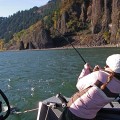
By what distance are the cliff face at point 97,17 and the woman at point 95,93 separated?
120 m

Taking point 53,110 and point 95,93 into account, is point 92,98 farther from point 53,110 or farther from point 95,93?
point 53,110

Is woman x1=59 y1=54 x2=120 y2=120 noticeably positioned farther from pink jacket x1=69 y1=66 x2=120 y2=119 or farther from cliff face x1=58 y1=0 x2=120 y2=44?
cliff face x1=58 y1=0 x2=120 y2=44

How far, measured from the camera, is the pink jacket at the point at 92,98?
5.70 meters

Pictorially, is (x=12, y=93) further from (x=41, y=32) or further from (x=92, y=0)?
(x=92, y=0)

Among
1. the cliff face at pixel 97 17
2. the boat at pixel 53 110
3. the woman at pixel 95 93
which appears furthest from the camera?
the cliff face at pixel 97 17

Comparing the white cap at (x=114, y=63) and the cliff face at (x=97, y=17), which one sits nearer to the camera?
the white cap at (x=114, y=63)

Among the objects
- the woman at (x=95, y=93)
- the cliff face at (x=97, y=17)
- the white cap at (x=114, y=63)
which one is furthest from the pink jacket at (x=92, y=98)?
the cliff face at (x=97, y=17)

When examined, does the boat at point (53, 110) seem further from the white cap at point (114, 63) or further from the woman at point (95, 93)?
the white cap at point (114, 63)

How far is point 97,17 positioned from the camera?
146m

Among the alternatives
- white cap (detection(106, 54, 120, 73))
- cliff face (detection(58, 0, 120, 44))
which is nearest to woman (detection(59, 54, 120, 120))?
white cap (detection(106, 54, 120, 73))

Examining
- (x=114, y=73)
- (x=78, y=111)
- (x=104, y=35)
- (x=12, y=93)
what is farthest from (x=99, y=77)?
(x=104, y=35)

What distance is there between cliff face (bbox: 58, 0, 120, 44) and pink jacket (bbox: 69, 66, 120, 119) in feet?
393

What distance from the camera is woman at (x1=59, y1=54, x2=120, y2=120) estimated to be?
5.70 metres

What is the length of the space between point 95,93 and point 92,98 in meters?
0.10
